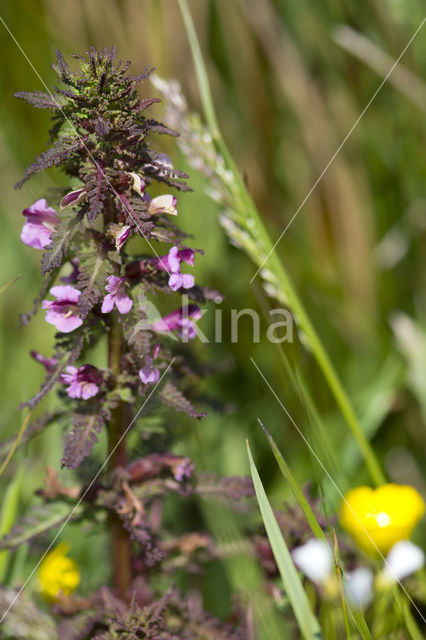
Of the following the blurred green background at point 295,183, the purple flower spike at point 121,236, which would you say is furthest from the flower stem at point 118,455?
the blurred green background at point 295,183

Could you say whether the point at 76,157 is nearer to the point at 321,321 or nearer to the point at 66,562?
the point at 66,562

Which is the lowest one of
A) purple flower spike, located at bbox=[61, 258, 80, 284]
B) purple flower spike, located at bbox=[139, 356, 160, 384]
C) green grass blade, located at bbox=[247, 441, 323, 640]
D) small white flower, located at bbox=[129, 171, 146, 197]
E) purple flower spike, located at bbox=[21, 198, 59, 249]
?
green grass blade, located at bbox=[247, 441, 323, 640]

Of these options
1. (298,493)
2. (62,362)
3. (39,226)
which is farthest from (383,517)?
(39,226)

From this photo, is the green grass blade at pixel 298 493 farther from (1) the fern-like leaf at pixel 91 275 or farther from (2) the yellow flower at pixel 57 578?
(2) the yellow flower at pixel 57 578

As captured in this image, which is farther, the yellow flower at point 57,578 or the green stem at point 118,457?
the yellow flower at point 57,578

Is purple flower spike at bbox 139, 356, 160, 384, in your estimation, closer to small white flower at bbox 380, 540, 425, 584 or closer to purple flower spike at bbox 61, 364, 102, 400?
purple flower spike at bbox 61, 364, 102, 400

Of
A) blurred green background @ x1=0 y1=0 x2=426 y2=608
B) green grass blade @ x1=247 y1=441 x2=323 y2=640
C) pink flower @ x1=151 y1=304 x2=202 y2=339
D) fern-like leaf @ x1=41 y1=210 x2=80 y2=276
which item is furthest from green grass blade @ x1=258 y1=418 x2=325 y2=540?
blurred green background @ x1=0 y1=0 x2=426 y2=608

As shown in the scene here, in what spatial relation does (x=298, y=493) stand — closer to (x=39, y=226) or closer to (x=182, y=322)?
(x=182, y=322)
